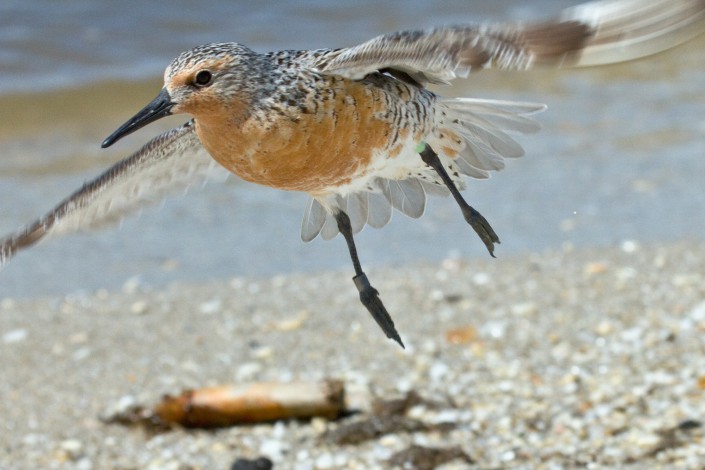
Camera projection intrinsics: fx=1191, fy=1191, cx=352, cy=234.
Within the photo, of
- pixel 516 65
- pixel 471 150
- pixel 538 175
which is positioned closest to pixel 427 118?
pixel 471 150

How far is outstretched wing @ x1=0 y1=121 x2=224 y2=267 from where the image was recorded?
536 cm

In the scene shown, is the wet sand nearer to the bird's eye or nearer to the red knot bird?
the red knot bird

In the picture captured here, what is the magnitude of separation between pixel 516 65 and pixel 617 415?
2.45 meters

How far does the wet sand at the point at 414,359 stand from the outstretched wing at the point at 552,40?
2117 millimetres

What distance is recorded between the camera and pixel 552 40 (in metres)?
3.82

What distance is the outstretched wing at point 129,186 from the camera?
211 inches

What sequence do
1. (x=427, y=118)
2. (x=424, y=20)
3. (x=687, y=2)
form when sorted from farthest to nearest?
(x=424, y=20), (x=427, y=118), (x=687, y=2)

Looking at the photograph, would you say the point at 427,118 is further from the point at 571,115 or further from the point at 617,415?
the point at 571,115

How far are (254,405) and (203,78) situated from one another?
6.44 feet

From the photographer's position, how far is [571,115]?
11.5m

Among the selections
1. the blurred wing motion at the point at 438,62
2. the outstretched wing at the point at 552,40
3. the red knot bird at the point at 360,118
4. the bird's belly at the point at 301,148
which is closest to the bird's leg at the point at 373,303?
the red knot bird at the point at 360,118

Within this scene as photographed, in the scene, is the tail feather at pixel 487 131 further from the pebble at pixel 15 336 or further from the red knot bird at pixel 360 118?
the pebble at pixel 15 336

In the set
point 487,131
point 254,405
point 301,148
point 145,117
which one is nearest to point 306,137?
point 301,148

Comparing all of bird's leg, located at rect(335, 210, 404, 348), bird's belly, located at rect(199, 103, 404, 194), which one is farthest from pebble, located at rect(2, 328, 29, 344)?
bird's belly, located at rect(199, 103, 404, 194)
